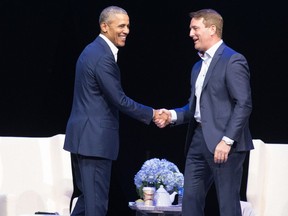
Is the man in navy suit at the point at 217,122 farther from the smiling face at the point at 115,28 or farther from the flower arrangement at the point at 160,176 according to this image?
the flower arrangement at the point at 160,176

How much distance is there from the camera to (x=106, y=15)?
14.4 feet

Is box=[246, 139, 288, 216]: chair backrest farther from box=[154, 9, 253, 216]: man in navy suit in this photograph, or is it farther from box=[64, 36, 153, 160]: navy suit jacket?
box=[64, 36, 153, 160]: navy suit jacket

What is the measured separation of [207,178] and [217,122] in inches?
14.3

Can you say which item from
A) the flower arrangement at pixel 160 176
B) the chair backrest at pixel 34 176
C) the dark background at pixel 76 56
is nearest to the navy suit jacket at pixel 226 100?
the flower arrangement at pixel 160 176

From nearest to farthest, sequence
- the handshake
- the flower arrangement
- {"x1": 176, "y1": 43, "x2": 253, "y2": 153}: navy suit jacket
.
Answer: {"x1": 176, "y1": 43, "x2": 253, "y2": 153}: navy suit jacket, the handshake, the flower arrangement

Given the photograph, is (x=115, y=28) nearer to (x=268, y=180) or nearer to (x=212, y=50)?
(x=212, y=50)

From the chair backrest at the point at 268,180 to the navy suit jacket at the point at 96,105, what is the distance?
120 cm

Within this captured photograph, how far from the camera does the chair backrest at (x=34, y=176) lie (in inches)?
201

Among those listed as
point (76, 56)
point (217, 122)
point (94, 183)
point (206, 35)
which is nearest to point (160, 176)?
point (94, 183)

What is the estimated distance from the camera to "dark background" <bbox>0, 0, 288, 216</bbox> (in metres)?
5.73

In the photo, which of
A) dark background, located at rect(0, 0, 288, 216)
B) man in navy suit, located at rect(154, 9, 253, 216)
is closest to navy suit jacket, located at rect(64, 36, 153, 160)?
man in navy suit, located at rect(154, 9, 253, 216)

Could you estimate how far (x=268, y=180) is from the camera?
5016 mm

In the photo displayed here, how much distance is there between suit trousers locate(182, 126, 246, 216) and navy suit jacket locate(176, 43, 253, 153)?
0.08m

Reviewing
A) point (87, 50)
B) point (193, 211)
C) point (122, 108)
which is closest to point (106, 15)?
point (87, 50)
